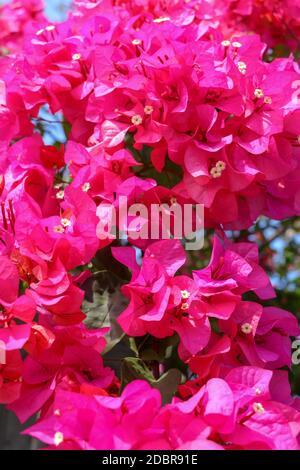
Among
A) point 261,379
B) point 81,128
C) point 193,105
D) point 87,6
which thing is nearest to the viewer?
point 261,379

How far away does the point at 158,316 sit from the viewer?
1003 millimetres

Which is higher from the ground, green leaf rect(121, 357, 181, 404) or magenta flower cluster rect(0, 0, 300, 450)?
magenta flower cluster rect(0, 0, 300, 450)

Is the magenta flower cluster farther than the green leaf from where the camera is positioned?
No

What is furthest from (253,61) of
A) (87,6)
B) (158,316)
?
(158,316)

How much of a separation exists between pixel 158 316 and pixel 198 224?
9.6 inches

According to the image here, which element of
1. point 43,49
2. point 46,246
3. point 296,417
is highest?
point 43,49

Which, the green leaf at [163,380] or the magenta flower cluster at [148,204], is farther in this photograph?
the green leaf at [163,380]

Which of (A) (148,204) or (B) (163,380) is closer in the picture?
(B) (163,380)

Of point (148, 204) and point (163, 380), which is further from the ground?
point (148, 204)

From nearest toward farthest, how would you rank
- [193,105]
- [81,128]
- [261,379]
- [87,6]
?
[261,379] → [193,105] → [81,128] → [87,6]

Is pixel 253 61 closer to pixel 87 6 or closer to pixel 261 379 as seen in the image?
pixel 87 6

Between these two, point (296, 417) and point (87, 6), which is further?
point (87, 6)

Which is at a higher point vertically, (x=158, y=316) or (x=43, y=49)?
(x=43, y=49)

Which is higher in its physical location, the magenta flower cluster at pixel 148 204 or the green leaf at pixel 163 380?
the magenta flower cluster at pixel 148 204
